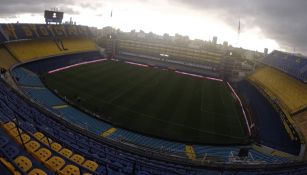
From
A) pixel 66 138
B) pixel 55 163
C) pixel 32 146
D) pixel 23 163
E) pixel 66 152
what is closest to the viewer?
pixel 23 163

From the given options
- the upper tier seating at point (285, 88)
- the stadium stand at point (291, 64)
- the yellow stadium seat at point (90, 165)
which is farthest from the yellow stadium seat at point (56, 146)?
the stadium stand at point (291, 64)

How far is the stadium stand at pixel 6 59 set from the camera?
43.4 meters

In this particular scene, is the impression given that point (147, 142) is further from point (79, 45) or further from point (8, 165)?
point (79, 45)

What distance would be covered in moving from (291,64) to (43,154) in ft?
167

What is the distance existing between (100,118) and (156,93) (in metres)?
16.4

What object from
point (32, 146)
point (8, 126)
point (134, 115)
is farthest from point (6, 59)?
point (32, 146)

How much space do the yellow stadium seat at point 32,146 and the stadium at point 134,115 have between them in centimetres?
4

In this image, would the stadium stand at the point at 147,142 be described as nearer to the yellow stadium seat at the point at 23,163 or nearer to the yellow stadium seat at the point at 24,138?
the yellow stadium seat at the point at 24,138

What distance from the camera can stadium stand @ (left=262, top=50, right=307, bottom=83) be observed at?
41544 mm

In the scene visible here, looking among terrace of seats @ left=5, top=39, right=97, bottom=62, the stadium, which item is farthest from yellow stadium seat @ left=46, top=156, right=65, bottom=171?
terrace of seats @ left=5, top=39, right=97, bottom=62

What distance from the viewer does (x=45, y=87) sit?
Answer: 1594 inches

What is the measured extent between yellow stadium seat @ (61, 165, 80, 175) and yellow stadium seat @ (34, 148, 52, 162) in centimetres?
117

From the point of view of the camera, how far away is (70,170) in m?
10.8

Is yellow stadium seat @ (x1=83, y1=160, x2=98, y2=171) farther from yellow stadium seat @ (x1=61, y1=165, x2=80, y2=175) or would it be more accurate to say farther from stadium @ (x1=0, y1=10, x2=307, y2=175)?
yellow stadium seat @ (x1=61, y1=165, x2=80, y2=175)
